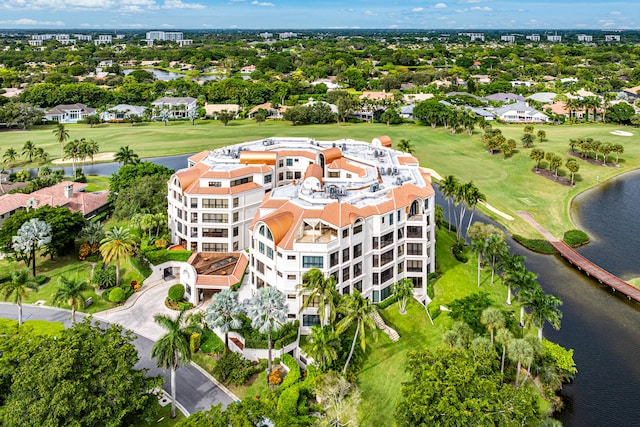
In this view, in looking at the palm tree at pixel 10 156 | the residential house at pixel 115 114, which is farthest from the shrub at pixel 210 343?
the residential house at pixel 115 114

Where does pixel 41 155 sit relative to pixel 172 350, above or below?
above

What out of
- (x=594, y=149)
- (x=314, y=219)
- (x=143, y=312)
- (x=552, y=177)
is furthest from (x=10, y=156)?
(x=594, y=149)

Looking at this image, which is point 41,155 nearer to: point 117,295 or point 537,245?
point 117,295

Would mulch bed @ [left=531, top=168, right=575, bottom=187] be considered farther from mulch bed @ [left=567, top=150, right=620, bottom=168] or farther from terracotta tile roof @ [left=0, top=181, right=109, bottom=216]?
terracotta tile roof @ [left=0, top=181, right=109, bottom=216]

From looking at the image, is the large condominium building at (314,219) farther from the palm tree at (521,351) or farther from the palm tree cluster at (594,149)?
the palm tree cluster at (594,149)

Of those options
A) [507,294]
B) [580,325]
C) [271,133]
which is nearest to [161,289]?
[507,294]

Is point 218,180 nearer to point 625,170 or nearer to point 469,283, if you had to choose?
point 469,283
